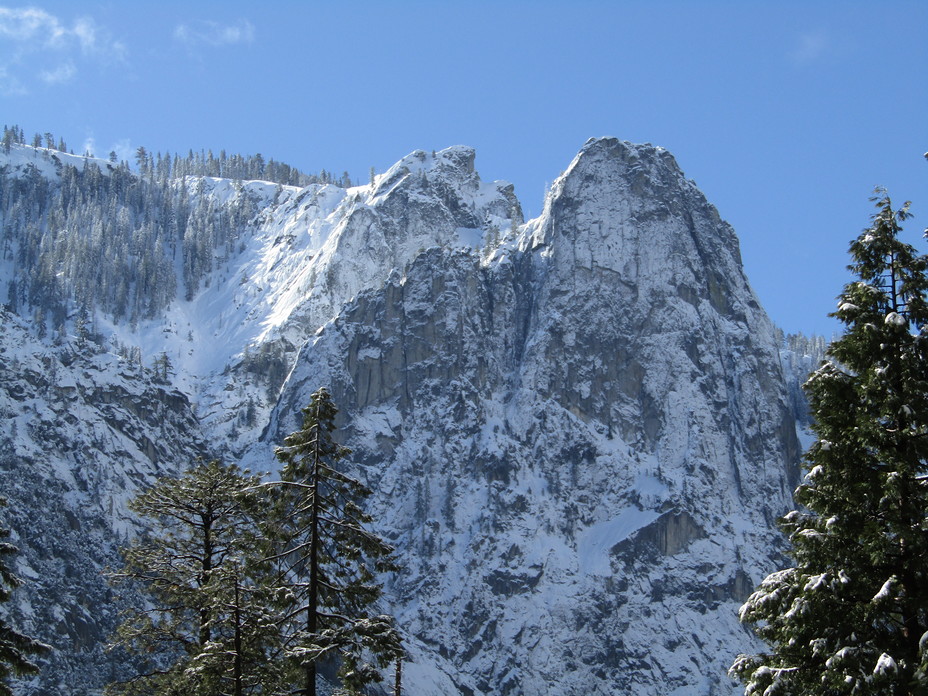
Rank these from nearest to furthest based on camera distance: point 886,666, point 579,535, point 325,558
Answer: point 886,666 → point 325,558 → point 579,535

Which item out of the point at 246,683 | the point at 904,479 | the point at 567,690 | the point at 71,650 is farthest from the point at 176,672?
the point at 567,690

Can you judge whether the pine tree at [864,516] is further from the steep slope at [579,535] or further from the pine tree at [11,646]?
the steep slope at [579,535]

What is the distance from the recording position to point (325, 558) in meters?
24.3

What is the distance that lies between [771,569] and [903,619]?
16958 cm

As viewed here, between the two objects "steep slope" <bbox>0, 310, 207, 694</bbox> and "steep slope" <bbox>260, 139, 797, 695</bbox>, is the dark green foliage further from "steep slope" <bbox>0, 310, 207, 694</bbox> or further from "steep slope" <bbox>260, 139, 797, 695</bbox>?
"steep slope" <bbox>260, 139, 797, 695</bbox>

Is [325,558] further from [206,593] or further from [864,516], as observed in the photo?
[864,516]

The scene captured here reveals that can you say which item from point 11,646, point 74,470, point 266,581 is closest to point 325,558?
point 266,581

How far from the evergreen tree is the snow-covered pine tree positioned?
78cm

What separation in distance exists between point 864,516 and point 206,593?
529 inches

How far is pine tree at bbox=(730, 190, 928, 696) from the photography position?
67.1 feet

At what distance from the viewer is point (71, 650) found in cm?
13838

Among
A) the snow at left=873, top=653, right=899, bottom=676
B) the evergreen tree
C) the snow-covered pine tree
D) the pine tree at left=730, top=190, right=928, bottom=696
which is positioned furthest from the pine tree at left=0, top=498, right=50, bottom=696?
the snow at left=873, top=653, right=899, bottom=676

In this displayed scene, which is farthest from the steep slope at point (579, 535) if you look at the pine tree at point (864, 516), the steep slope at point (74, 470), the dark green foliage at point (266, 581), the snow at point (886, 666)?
the snow at point (886, 666)

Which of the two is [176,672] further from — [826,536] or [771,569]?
[771,569]
